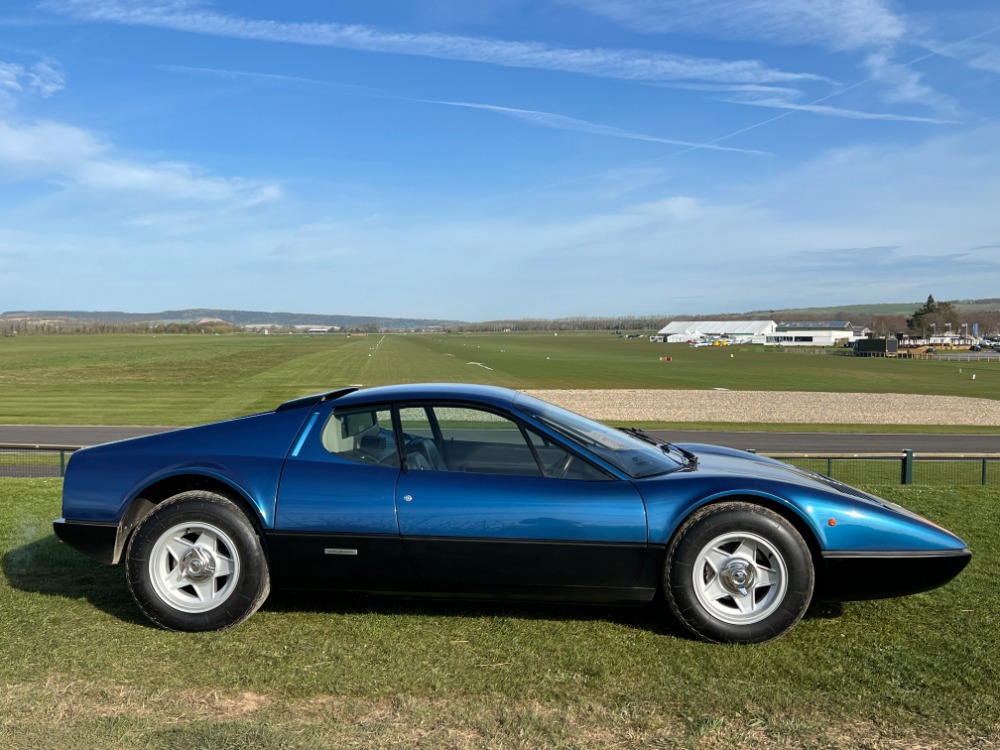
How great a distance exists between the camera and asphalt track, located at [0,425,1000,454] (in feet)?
75.9

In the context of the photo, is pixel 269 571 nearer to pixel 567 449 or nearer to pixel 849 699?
pixel 567 449

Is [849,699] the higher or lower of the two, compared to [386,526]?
lower

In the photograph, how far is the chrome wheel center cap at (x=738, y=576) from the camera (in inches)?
176

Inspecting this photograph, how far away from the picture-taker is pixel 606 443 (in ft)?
16.5

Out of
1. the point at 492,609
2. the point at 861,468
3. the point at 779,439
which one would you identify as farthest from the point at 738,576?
the point at 779,439

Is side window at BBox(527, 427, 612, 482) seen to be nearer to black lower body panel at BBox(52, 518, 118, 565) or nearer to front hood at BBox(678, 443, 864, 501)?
front hood at BBox(678, 443, 864, 501)

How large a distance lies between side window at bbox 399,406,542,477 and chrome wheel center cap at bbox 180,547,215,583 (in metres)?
1.30

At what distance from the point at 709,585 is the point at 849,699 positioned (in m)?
0.97

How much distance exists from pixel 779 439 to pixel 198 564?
77.4 feet

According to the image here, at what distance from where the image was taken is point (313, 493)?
15.3ft

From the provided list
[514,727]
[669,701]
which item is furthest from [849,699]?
[514,727]

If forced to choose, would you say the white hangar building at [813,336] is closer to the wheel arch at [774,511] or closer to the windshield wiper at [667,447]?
the windshield wiper at [667,447]

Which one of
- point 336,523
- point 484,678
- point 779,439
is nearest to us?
point 484,678

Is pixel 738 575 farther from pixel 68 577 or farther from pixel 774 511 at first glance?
pixel 68 577
